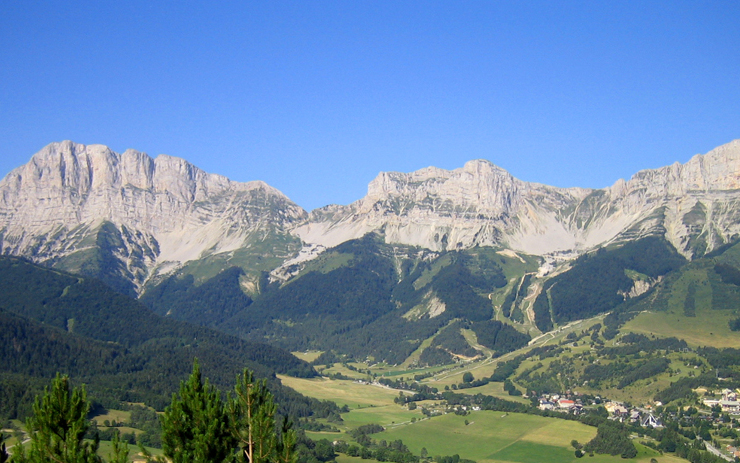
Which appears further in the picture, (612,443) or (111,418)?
(111,418)

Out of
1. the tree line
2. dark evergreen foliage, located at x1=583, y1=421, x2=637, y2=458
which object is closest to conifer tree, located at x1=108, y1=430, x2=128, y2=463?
the tree line

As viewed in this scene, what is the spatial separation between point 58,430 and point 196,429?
914 cm

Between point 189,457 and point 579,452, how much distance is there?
5559 inches

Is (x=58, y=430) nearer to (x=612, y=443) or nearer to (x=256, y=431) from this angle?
(x=256, y=431)

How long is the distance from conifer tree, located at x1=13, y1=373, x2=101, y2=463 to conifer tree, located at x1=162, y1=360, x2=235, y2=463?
5.40 m

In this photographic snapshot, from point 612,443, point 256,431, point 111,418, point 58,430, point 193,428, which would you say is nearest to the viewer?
point 58,430

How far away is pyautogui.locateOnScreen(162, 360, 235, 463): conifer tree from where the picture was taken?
181 feet

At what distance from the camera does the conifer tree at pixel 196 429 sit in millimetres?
55281

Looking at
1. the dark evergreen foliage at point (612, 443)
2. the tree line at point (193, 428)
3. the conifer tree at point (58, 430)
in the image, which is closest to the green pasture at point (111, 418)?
the dark evergreen foliage at point (612, 443)

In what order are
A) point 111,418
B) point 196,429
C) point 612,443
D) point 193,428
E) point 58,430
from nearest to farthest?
1. point 58,430
2. point 196,429
3. point 193,428
4. point 612,443
5. point 111,418

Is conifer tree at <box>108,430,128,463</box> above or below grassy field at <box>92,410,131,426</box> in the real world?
above

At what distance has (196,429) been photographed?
55812mm

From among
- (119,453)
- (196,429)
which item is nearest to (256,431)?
(196,429)

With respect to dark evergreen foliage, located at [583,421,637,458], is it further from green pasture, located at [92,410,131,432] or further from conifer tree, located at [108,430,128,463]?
conifer tree, located at [108,430,128,463]
